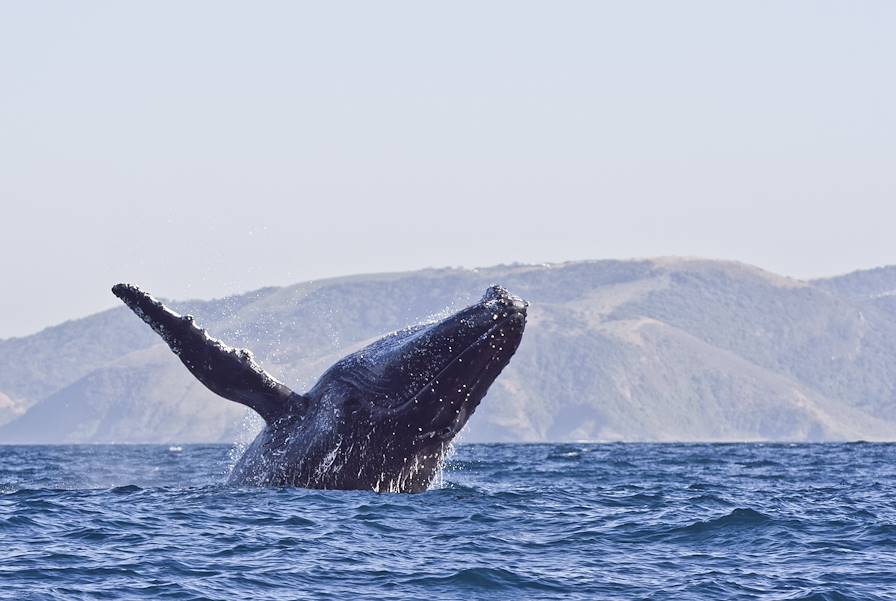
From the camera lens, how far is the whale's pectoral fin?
1312 centimetres

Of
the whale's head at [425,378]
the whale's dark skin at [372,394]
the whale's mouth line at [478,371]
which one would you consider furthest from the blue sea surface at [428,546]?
the whale's mouth line at [478,371]

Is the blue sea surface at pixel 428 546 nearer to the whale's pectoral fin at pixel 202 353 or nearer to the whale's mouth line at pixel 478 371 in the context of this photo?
the whale's mouth line at pixel 478 371

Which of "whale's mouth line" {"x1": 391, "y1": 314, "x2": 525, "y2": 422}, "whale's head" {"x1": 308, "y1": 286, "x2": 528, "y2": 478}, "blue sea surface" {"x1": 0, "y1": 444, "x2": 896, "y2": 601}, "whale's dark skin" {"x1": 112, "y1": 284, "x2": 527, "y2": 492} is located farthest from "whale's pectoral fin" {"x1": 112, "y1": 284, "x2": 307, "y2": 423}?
"whale's mouth line" {"x1": 391, "y1": 314, "x2": 525, "y2": 422}

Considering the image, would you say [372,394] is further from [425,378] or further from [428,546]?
[428,546]

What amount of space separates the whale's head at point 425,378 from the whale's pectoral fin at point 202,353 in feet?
2.60

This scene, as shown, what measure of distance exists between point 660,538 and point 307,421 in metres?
3.47

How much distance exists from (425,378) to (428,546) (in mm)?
1532

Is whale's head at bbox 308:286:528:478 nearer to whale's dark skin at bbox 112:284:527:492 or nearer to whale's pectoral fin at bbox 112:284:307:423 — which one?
whale's dark skin at bbox 112:284:527:492

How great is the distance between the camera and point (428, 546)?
501 inches

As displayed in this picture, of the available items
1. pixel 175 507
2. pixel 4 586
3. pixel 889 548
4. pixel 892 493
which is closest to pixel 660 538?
pixel 889 548

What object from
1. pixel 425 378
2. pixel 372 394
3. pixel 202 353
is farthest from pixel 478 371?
pixel 202 353

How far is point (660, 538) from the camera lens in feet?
45.5

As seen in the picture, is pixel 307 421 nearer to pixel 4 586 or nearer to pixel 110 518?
pixel 110 518

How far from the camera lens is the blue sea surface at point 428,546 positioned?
11172 millimetres
